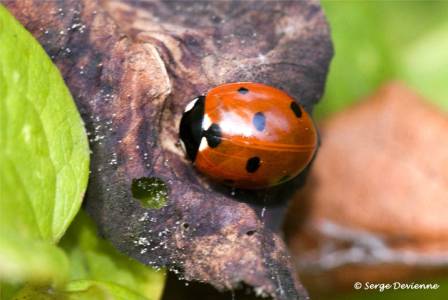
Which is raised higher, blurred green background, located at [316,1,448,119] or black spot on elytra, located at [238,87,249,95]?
black spot on elytra, located at [238,87,249,95]

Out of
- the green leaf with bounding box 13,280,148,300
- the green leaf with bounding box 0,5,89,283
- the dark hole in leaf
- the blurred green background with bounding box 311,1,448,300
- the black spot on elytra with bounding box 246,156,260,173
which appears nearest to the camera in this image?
the green leaf with bounding box 0,5,89,283

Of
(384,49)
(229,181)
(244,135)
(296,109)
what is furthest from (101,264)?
(384,49)

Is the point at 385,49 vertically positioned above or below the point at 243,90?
below

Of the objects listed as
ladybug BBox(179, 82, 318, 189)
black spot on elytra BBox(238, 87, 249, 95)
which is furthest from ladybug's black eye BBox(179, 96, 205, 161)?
black spot on elytra BBox(238, 87, 249, 95)

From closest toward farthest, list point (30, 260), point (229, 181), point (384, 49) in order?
point (30, 260)
point (229, 181)
point (384, 49)

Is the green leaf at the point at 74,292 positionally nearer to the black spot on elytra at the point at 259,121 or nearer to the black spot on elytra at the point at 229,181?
the black spot on elytra at the point at 229,181

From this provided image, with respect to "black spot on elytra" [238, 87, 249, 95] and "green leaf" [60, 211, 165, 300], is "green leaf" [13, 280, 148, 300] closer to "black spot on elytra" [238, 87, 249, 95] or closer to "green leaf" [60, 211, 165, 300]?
"green leaf" [60, 211, 165, 300]

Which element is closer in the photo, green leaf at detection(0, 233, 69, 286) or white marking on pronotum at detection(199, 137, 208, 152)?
green leaf at detection(0, 233, 69, 286)

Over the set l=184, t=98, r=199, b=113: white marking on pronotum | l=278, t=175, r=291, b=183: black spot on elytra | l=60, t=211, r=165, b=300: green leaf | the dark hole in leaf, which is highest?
l=184, t=98, r=199, b=113: white marking on pronotum

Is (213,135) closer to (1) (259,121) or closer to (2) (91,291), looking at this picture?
(1) (259,121)
